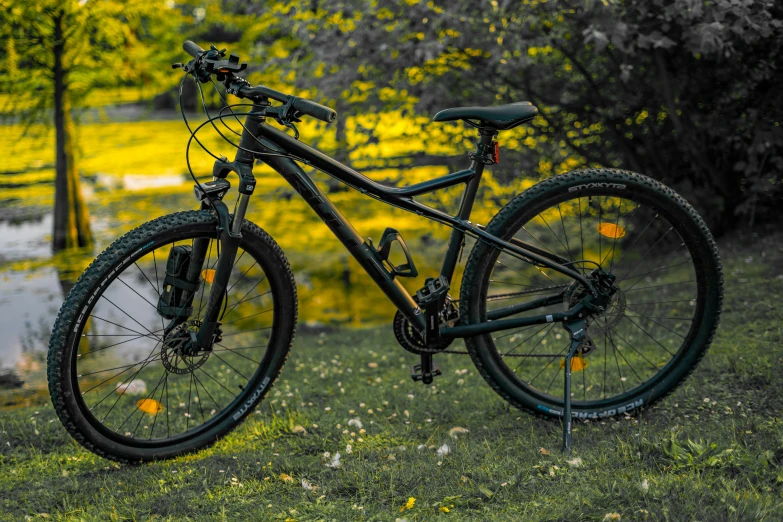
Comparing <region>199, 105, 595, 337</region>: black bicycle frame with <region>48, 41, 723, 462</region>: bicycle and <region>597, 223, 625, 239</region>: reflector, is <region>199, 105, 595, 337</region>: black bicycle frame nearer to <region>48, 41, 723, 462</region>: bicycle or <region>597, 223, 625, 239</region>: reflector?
<region>48, 41, 723, 462</region>: bicycle

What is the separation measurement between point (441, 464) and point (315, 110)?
1385 millimetres

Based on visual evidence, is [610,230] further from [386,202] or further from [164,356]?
[164,356]

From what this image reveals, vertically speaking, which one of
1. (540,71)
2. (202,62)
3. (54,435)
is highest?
(540,71)

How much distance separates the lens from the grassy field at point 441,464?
2514mm

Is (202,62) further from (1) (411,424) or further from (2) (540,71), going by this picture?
(2) (540,71)

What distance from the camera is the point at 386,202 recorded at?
9.61ft

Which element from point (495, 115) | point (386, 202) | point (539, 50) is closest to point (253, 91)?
point (386, 202)

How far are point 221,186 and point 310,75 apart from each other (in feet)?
11.5

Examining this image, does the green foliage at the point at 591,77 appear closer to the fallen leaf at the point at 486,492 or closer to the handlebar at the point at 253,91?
the handlebar at the point at 253,91

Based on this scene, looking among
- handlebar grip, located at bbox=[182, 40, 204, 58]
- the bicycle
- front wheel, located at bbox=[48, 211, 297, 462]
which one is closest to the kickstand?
the bicycle

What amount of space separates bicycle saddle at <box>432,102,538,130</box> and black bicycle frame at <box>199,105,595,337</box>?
0.07 m

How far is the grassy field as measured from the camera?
8.25 ft

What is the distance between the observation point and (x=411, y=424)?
3445mm

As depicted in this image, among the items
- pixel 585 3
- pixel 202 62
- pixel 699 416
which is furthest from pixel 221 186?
pixel 585 3
